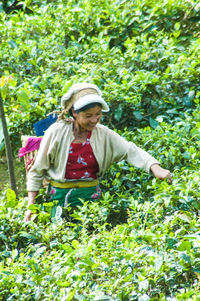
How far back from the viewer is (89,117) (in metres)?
3.13

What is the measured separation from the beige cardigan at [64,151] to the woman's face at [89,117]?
148mm

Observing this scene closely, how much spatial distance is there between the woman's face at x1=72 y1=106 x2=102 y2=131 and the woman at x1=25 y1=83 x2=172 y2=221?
0.06 ft

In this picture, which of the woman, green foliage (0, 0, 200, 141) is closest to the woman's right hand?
the woman

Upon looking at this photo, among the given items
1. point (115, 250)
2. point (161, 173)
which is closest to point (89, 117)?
point (161, 173)

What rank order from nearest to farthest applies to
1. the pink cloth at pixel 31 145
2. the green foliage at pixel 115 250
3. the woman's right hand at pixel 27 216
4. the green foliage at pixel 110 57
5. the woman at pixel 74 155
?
the green foliage at pixel 115 250, the woman's right hand at pixel 27 216, the woman at pixel 74 155, the pink cloth at pixel 31 145, the green foliage at pixel 110 57

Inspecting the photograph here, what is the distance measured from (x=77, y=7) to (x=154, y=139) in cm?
272

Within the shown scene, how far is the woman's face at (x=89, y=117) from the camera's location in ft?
10.2

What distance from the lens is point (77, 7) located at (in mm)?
5719

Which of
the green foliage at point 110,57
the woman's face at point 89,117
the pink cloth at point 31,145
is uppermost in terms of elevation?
the green foliage at point 110,57

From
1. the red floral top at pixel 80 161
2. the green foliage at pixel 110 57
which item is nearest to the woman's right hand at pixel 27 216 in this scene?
the red floral top at pixel 80 161

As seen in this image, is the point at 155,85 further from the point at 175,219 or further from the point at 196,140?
the point at 175,219

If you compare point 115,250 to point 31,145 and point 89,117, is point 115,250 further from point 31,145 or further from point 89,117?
point 31,145

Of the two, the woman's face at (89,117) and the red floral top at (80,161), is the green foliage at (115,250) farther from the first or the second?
the woman's face at (89,117)

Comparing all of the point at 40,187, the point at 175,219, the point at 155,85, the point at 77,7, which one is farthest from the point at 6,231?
the point at 77,7
